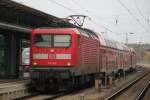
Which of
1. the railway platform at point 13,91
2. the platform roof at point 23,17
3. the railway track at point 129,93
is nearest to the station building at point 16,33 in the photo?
the platform roof at point 23,17

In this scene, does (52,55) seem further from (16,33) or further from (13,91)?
(16,33)

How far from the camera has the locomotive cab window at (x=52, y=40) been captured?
20328mm

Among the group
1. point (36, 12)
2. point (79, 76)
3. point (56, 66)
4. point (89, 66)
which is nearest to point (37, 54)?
point (56, 66)

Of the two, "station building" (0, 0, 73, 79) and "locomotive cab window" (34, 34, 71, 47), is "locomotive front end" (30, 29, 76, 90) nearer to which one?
"locomotive cab window" (34, 34, 71, 47)

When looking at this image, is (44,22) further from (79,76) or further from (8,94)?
(8,94)

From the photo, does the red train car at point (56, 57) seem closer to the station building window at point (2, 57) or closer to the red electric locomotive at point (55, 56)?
the red electric locomotive at point (55, 56)

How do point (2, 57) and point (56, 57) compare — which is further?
point (2, 57)

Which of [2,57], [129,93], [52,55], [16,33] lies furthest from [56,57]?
[16,33]

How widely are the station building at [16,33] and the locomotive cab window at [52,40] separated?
436 cm

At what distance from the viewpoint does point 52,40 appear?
20453 mm

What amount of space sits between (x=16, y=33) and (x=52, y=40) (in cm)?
838

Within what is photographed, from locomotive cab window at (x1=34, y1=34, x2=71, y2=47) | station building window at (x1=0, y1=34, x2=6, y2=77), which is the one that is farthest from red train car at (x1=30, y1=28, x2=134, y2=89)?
station building window at (x1=0, y1=34, x2=6, y2=77)

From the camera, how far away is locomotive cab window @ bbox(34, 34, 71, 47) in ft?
66.7

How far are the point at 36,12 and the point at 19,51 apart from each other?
3520mm
